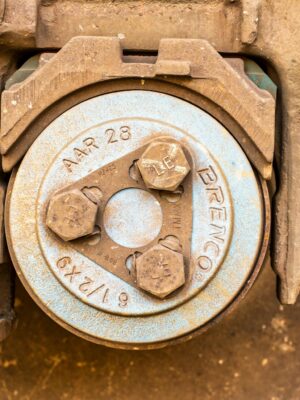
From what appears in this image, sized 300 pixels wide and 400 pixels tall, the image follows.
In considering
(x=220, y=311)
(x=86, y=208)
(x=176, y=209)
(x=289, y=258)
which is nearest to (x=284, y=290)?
(x=289, y=258)

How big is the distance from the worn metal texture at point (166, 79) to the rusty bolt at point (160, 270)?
0.28 meters

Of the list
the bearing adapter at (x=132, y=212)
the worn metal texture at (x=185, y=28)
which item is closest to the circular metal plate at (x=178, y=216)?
the bearing adapter at (x=132, y=212)

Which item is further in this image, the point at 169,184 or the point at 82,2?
the point at 82,2

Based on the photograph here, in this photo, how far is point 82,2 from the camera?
130 centimetres

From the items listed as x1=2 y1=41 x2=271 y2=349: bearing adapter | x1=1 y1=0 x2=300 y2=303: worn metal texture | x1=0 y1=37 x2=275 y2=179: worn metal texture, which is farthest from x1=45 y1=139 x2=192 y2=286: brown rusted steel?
x1=1 y1=0 x2=300 y2=303: worn metal texture

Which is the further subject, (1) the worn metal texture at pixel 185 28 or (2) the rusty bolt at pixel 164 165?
(1) the worn metal texture at pixel 185 28

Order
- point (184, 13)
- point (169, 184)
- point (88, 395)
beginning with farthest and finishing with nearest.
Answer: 1. point (88, 395)
2. point (184, 13)
3. point (169, 184)

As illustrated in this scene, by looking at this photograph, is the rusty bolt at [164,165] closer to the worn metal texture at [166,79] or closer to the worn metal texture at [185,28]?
the worn metal texture at [166,79]

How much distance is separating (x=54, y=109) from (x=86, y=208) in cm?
22

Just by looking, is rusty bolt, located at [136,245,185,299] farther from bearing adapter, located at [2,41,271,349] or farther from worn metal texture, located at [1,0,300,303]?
worn metal texture, located at [1,0,300,303]

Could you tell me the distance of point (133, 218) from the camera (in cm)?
123

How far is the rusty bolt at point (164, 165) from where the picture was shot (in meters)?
1.18

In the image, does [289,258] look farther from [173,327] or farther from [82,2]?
[82,2]

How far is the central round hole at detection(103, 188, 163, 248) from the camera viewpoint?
1.23 m
